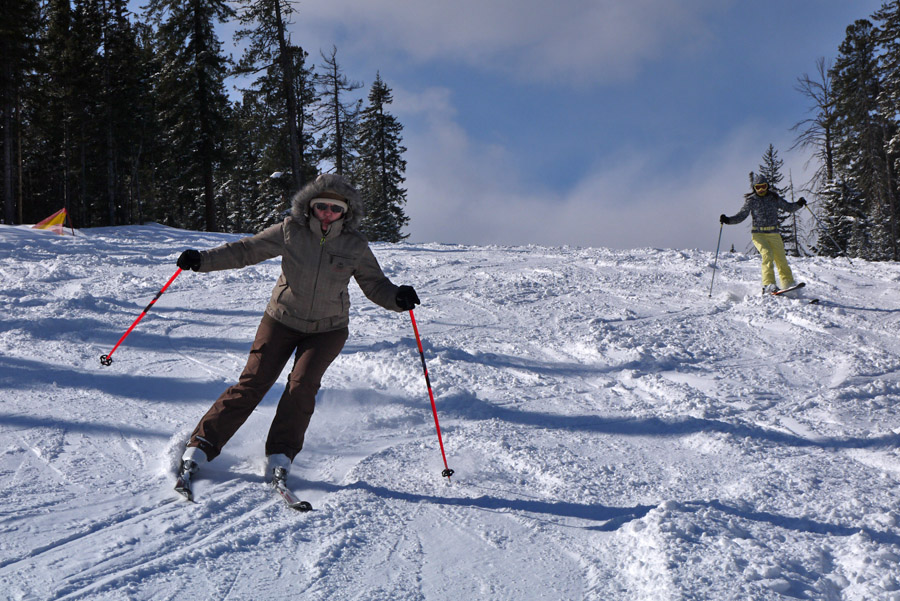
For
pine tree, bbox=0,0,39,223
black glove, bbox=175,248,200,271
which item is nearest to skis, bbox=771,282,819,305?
black glove, bbox=175,248,200,271

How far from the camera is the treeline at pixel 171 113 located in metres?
23.2

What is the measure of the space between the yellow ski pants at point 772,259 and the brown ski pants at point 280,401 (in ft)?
26.4

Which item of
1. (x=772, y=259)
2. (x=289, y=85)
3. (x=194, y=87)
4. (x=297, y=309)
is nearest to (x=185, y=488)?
(x=297, y=309)

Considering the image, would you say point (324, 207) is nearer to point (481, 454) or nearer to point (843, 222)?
point (481, 454)

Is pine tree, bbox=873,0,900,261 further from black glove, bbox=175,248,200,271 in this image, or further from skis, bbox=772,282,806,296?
black glove, bbox=175,248,200,271

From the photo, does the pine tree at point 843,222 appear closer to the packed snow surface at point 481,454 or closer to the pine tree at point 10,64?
the packed snow surface at point 481,454

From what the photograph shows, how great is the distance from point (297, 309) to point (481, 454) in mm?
1711

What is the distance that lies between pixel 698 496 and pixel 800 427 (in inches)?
74.4

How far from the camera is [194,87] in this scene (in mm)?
24719

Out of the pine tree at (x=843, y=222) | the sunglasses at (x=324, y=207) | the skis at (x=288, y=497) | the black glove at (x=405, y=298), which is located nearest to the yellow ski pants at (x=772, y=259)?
the black glove at (x=405, y=298)

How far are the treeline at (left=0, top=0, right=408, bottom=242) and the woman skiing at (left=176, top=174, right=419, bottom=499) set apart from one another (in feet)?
65.5

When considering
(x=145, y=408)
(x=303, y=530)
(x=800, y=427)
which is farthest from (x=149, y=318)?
(x=800, y=427)

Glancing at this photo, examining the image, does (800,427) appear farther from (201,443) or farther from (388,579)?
(201,443)

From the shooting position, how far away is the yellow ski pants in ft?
30.3
